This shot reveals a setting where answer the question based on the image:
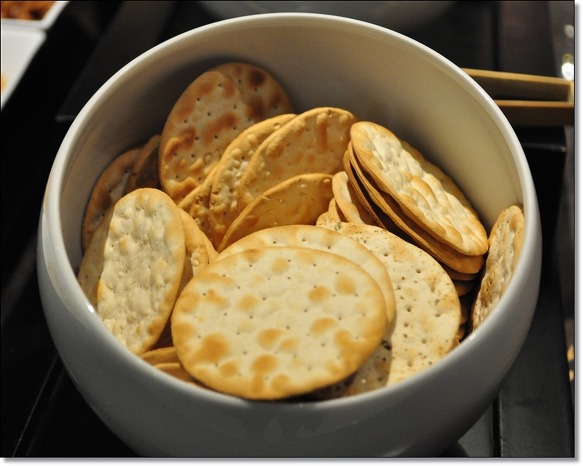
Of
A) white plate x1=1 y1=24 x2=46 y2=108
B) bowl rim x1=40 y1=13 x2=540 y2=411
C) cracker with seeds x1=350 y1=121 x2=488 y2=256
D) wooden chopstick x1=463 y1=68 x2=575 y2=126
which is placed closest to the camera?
bowl rim x1=40 y1=13 x2=540 y2=411

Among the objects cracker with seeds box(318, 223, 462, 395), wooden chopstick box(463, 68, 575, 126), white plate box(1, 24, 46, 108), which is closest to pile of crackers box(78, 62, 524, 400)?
cracker with seeds box(318, 223, 462, 395)

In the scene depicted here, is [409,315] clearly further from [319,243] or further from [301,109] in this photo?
[301,109]

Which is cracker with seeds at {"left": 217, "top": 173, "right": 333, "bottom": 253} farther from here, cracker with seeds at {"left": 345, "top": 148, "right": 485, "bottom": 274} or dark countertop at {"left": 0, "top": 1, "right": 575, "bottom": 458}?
dark countertop at {"left": 0, "top": 1, "right": 575, "bottom": 458}

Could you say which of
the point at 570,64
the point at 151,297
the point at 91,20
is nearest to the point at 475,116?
the point at 151,297

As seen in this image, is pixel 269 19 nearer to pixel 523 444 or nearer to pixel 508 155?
pixel 508 155

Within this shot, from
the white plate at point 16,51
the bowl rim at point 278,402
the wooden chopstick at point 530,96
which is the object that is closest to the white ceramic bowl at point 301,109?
the bowl rim at point 278,402

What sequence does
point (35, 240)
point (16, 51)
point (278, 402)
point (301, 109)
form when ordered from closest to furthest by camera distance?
point (278, 402)
point (301, 109)
point (35, 240)
point (16, 51)

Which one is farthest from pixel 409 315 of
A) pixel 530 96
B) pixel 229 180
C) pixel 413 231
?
pixel 530 96
